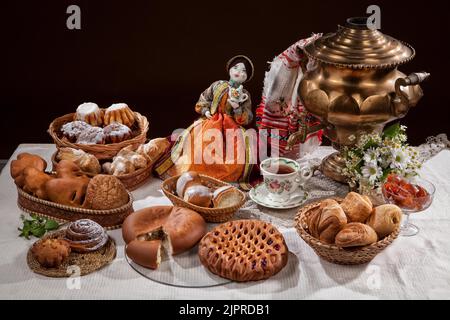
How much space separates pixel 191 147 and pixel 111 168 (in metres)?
0.26

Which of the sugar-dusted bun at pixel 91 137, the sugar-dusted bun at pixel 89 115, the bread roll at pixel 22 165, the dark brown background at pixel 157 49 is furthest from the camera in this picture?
the dark brown background at pixel 157 49

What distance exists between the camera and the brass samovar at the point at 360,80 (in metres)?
1.92

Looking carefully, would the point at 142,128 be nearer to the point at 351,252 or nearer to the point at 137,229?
the point at 137,229

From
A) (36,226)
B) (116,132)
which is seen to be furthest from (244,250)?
(116,132)

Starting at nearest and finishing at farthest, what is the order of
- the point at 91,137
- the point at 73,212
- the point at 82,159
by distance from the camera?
the point at 73,212, the point at 82,159, the point at 91,137

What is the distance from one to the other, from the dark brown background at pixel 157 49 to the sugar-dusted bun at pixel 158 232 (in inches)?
57.6

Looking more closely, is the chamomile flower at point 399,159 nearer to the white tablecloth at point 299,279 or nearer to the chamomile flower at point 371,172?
the chamomile flower at point 371,172

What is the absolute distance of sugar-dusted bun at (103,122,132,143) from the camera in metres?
2.20

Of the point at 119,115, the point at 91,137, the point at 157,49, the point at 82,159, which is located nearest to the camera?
the point at 82,159

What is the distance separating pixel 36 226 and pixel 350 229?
844 millimetres

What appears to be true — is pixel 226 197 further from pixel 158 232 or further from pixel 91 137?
pixel 91 137

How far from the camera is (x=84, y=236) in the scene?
1.74m

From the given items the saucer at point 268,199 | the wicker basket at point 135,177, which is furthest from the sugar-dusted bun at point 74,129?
the saucer at point 268,199

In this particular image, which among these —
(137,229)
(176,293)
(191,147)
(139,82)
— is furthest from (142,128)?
(139,82)
